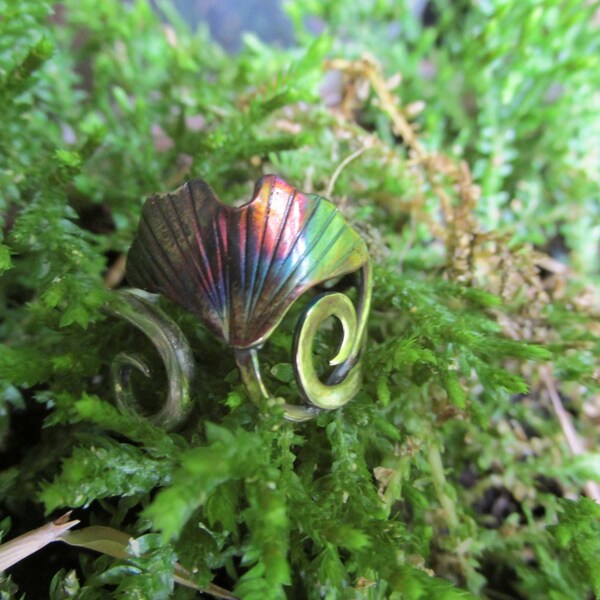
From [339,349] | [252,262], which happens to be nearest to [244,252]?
[252,262]

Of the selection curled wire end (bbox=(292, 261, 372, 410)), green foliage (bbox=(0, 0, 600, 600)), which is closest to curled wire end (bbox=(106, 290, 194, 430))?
green foliage (bbox=(0, 0, 600, 600))

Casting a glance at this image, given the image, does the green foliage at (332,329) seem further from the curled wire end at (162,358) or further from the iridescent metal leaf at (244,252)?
the iridescent metal leaf at (244,252)

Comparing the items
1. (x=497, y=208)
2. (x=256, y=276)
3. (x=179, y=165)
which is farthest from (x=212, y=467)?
(x=497, y=208)

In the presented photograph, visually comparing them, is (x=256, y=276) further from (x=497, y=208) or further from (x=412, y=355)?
(x=497, y=208)

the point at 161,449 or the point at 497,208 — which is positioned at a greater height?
the point at 497,208

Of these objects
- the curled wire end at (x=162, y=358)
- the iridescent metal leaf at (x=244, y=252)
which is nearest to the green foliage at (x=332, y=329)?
the curled wire end at (x=162, y=358)

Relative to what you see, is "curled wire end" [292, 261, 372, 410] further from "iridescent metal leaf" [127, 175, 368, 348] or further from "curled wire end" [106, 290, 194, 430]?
"curled wire end" [106, 290, 194, 430]

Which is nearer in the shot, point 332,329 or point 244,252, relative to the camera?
point 244,252

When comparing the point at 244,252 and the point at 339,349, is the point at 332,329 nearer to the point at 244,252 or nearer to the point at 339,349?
the point at 339,349
